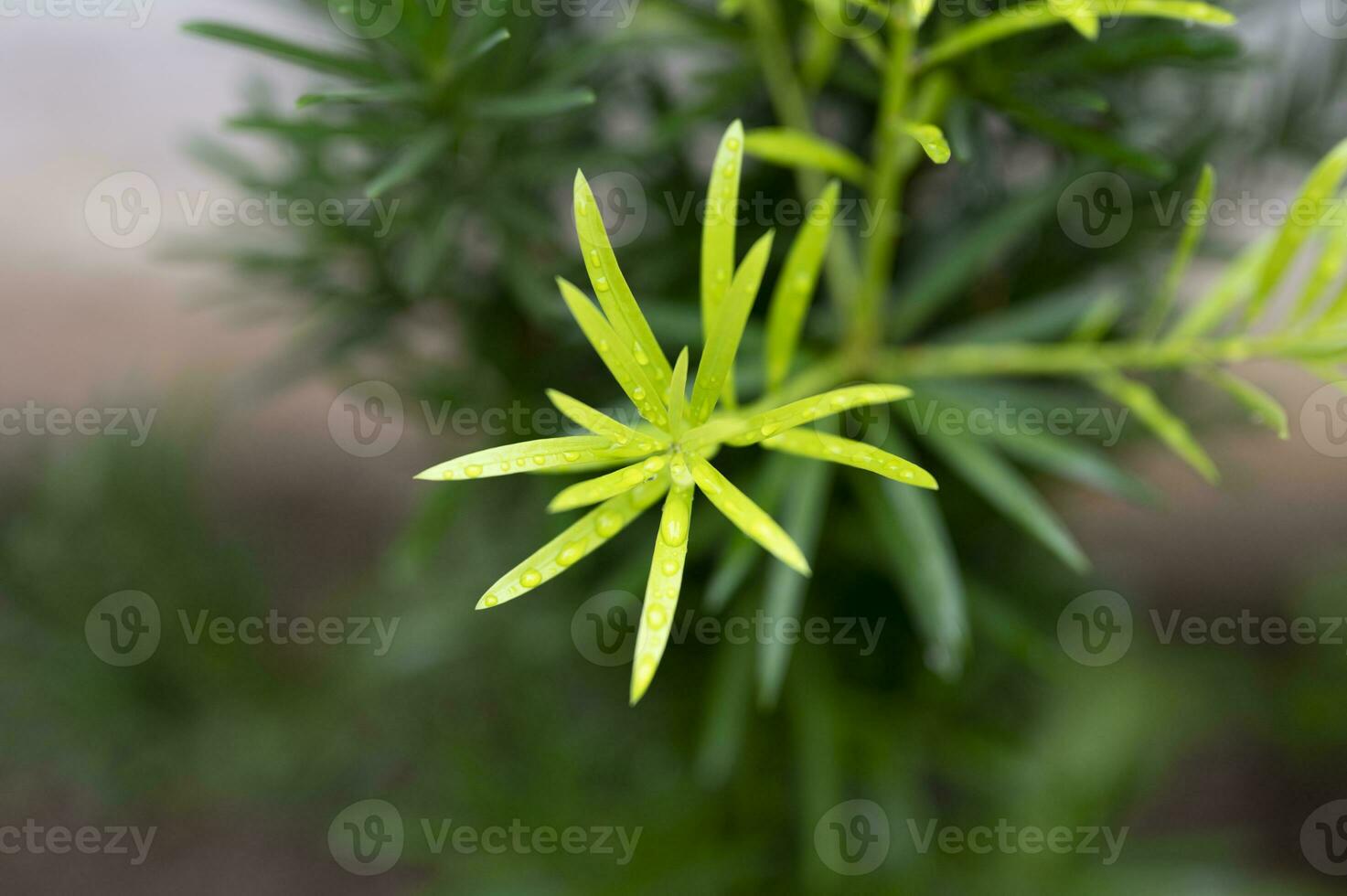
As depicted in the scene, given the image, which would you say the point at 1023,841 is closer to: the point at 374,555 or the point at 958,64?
the point at 958,64

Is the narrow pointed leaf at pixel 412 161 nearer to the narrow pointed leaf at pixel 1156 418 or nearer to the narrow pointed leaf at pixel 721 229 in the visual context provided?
the narrow pointed leaf at pixel 721 229

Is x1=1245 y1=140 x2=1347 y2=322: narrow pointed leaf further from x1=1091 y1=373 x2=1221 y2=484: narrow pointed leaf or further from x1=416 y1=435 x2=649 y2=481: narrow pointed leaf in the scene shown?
x1=416 y1=435 x2=649 y2=481: narrow pointed leaf

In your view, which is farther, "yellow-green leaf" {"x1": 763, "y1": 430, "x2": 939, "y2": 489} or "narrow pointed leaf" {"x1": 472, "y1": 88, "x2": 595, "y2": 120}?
"narrow pointed leaf" {"x1": 472, "y1": 88, "x2": 595, "y2": 120}

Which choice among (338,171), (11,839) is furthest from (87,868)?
(338,171)

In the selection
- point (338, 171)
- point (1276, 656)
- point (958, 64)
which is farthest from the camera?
point (1276, 656)

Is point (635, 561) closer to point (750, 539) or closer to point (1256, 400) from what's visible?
point (750, 539)

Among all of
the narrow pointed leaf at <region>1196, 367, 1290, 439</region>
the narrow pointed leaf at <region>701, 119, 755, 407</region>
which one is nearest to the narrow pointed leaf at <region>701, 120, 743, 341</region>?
the narrow pointed leaf at <region>701, 119, 755, 407</region>

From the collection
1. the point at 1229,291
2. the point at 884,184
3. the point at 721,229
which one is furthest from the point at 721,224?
the point at 1229,291
